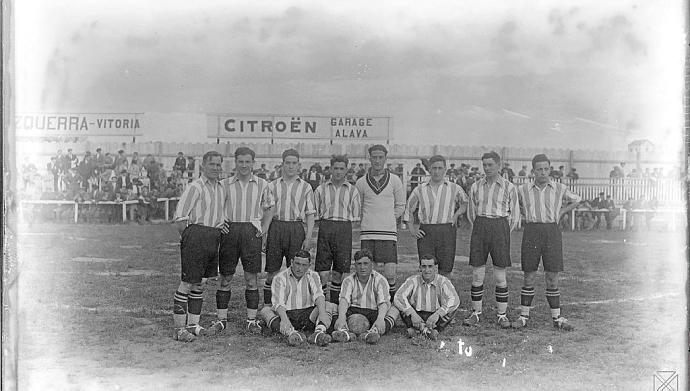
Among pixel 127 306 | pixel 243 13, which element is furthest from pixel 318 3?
pixel 127 306

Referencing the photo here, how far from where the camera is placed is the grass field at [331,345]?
4.57 metres

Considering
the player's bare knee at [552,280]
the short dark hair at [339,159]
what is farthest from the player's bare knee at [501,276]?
the short dark hair at [339,159]

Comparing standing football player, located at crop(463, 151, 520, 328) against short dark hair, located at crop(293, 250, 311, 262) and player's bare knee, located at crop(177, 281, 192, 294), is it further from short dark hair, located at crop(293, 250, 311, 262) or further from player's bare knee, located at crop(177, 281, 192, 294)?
player's bare knee, located at crop(177, 281, 192, 294)

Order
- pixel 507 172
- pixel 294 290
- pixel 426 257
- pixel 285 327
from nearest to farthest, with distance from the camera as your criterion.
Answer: pixel 285 327 → pixel 294 290 → pixel 426 257 → pixel 507 172

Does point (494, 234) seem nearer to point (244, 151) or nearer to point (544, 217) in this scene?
point (544, 217)

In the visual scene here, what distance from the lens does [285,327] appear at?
4.61 metres

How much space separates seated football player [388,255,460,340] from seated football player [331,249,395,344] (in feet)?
0.30

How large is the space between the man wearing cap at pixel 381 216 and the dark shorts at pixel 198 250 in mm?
1118

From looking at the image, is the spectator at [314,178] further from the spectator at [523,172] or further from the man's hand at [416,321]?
the spectator at [523,172]

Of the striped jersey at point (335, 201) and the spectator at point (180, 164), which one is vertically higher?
the spectator at point (180, 164)

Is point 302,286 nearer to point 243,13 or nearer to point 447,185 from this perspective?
point 447,185

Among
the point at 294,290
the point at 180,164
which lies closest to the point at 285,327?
the point at 294,290

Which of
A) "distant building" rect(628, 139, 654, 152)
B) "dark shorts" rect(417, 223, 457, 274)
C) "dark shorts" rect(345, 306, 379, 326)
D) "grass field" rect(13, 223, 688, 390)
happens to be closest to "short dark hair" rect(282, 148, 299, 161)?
"grass field" rect(13, 223, 688, 390)

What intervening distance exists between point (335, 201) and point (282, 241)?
1.65ft
